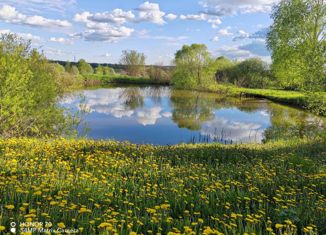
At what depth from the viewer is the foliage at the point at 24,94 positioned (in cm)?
1484

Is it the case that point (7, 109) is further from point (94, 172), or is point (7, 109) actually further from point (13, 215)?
point (13, 215)

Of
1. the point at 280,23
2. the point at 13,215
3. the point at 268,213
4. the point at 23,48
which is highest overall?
the point at 280,23

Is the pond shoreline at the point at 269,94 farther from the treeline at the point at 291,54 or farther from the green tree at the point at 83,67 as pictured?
the green tree at the point at 83,67

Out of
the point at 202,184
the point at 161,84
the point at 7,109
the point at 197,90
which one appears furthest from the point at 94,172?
the point at 161,84

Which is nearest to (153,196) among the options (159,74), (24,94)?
(24,94)

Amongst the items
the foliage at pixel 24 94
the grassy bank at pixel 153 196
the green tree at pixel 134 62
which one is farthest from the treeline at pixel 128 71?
the grassy bank at pixel 153 196

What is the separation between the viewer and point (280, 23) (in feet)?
120

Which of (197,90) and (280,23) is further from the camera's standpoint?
(197,90)

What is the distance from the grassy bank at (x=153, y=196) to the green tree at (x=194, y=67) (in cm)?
6410

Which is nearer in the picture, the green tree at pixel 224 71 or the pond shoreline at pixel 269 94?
the pond shoreline at pixel 269 94

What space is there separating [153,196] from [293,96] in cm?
4917

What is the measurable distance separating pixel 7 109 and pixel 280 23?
30.4 meters

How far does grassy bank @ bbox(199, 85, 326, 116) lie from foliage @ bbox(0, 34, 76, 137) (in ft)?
57.4
